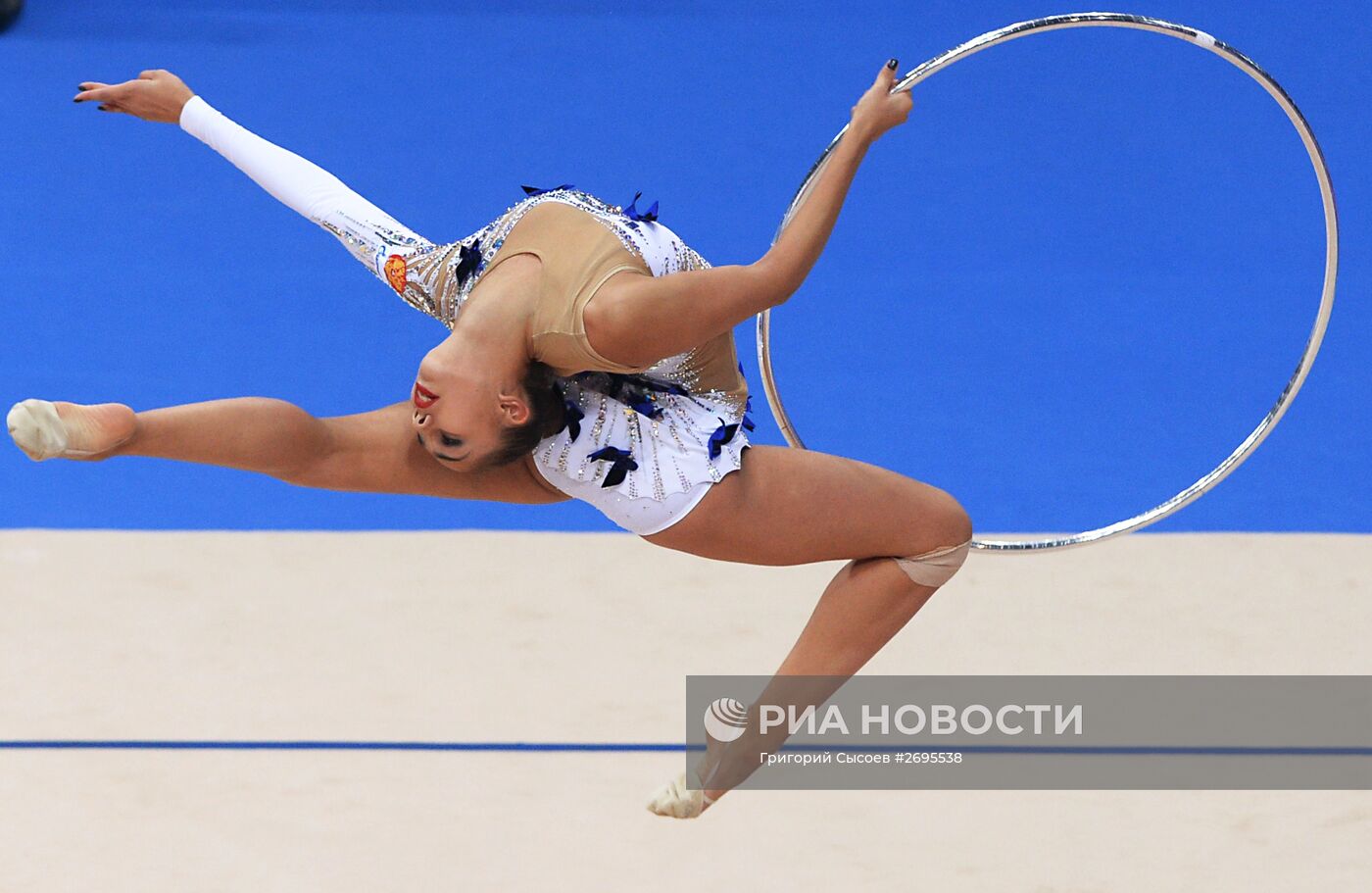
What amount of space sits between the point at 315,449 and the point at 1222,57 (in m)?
1.81

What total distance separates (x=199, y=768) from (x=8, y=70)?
13.7 ft

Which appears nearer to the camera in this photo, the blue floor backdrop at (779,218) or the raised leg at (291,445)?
the raised leg at (291,445)

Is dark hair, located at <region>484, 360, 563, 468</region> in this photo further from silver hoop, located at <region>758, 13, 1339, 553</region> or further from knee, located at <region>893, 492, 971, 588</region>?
knee, located at <region>893, 492, 971, 588</region>

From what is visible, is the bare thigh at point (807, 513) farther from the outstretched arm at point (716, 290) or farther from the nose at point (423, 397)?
the nose at point (423, 397)

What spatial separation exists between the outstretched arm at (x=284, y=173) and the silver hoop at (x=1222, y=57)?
611 millimetres

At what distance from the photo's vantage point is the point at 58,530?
4621 mm

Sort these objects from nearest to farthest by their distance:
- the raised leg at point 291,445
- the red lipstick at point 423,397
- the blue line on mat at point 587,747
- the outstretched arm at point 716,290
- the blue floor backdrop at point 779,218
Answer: the raised leg at point 291,445
the outstretched arm at point 716,290
the red lipstick at point 423,397
the blue line on mat at point 587,747
the blue floor backdrop at point 779,218

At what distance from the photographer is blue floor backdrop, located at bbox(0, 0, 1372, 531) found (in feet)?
16.3

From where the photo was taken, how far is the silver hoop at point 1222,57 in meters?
2.75

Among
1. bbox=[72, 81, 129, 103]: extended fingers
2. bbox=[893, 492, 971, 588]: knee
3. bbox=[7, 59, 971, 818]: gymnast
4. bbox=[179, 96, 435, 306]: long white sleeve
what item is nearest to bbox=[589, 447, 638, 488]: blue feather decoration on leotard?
bbox=[7, 59, 971, 818]: gymnast

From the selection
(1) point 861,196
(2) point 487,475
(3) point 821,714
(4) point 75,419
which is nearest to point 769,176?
(1) point 861,196

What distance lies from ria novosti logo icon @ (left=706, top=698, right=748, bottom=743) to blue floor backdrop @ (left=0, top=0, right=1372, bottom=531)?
185 centimetres

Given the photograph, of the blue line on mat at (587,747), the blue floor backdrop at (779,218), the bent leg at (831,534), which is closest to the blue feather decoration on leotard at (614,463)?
the bent leg at (831,534)

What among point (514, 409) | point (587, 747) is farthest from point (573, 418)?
point (587, 747)
